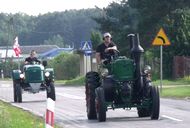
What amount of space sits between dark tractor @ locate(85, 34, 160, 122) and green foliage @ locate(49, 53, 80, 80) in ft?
192

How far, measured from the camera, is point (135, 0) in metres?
59.2

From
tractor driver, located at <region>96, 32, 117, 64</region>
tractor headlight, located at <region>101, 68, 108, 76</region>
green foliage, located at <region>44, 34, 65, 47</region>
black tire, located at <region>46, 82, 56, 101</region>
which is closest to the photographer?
tractor headlight, located at <region>101, 68, 108, 76</region>

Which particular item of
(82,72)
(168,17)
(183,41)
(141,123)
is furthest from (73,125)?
(82,72)

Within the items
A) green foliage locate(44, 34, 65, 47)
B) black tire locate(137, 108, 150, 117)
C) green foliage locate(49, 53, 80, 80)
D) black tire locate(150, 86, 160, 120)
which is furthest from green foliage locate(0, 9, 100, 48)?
black tire locate(150, 86, 160, 120)

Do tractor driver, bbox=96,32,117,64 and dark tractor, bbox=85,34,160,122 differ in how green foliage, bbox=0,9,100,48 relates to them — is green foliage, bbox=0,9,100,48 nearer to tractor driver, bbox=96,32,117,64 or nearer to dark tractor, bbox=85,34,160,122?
tractor driver, bbox=96,32,117,64

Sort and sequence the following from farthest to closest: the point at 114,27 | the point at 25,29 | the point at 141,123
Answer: the point at 25,29 → the point at 114,27 → the point at 141,123

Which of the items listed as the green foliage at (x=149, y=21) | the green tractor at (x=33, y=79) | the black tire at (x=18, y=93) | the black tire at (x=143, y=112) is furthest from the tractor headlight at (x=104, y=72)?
the green foliage at (x=149, y=21)

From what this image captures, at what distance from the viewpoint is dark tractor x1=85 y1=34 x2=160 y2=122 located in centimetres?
1869

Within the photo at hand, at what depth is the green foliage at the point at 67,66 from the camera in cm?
7867

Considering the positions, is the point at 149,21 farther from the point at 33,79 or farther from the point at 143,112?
the point at 143,112

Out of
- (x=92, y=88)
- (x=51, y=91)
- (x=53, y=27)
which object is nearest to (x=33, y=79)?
(x=51, y=91)

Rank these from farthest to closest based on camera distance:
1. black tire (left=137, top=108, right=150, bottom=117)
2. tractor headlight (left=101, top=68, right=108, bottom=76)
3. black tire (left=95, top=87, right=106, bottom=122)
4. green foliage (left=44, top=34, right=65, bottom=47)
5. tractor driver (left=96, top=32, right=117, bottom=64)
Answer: green foliage (left=44, top=34, right=65, bottom=47) < black tire (left=137, top=108, right=150, bottom=117) < tractor driver (left=96, top=32, right=117, bottom=64) < tractor headlight (left=101, top=68, right=108, bottom=76) < black tire (left=95, top=87, right=106, bottom=122)

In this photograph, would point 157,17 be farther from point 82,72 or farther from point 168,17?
point 82,72

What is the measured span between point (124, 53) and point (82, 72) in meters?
14.6
